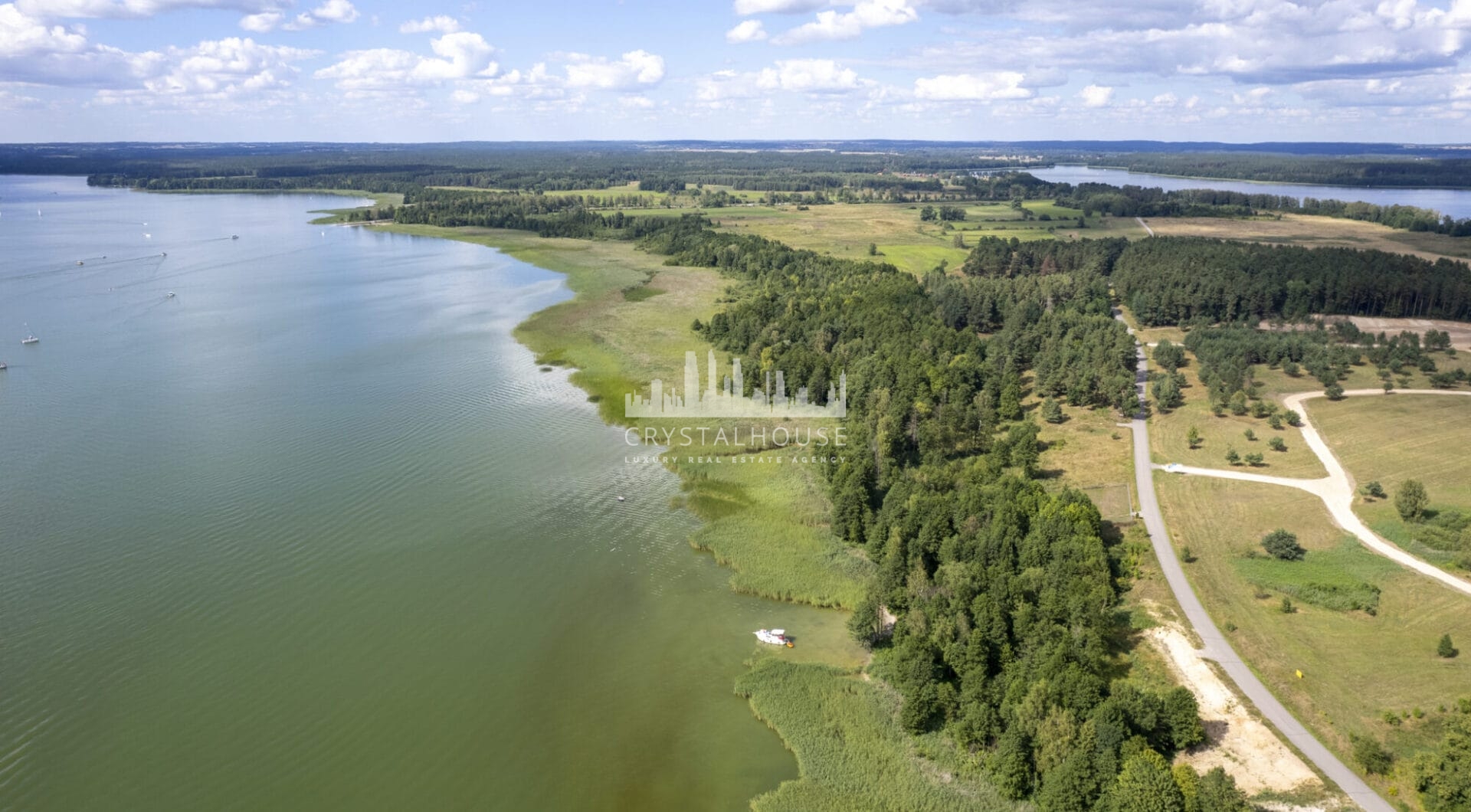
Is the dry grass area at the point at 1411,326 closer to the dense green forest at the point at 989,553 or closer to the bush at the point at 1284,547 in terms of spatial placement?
the dense green forest at the point at 989,553

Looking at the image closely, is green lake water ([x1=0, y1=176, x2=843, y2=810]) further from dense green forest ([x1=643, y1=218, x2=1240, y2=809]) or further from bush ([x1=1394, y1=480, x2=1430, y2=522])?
bush ([x1=1394, y1=480, x2=1430, y2=522])

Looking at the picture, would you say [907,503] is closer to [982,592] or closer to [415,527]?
[982,592]

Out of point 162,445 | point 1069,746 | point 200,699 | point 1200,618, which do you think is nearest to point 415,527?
point 200,699

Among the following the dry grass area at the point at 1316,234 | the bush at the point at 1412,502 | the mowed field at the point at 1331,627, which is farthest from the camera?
the dry grass area at the point at 1316,234

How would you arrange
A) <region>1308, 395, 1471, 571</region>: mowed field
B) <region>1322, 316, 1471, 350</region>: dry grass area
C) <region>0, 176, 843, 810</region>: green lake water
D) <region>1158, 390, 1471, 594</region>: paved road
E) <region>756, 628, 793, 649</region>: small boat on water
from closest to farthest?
<region>0, 176, 843, 810</region>: green lake water < <region>756, 628, 793, 649</region>: small boat on water < <region>1158, 390, 1471, 594</region>: paved road < <region>1308, 395, 1471, 571</region>: mowed field < <region>1322, 316, 1471, 350</region>: dry grass area

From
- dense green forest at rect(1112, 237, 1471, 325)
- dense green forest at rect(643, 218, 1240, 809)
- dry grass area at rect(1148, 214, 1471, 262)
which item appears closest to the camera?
dense green forest at rect(643, 218, 1240, 809)

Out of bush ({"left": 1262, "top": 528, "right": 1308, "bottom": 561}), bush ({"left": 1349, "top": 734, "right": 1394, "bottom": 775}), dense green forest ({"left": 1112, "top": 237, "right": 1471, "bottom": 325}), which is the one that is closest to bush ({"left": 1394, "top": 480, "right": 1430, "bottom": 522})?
bush ({"left": 1262, "top": 528, "right": 1308, "bottom": 561})

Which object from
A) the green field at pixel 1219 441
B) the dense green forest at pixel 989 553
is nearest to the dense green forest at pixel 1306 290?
the dense green forest at pixel 989 553
